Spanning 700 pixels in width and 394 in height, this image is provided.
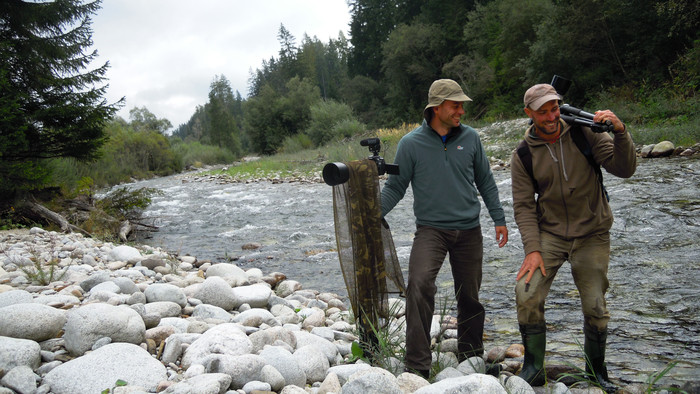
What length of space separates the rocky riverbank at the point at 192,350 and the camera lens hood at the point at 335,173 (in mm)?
1109

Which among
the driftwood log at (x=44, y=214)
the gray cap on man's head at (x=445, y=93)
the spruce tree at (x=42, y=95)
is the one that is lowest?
the driftwood log at (x=44, y=214)

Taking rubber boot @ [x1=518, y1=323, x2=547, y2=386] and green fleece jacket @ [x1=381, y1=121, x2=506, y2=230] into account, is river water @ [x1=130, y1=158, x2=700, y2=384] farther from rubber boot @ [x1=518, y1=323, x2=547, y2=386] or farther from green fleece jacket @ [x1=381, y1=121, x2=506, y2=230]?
green fleece jacket @ [x1=381, y1=121, x2=506, y2=230]

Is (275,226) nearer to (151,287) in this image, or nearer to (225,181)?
(151,287)

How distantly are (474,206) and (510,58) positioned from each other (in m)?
34.1

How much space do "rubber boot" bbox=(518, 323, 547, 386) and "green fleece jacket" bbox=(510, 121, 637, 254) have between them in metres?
0.48

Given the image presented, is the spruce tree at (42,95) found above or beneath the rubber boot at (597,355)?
above

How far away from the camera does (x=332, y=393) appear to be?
282 centimetres

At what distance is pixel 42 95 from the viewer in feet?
35.0

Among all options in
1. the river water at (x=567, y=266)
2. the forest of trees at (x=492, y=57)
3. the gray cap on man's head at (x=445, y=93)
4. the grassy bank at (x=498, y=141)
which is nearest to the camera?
the gray cap on man's head at (x=445, y=93)

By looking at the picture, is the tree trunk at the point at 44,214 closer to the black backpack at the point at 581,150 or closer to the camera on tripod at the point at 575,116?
the black backpack at the point at 581,150

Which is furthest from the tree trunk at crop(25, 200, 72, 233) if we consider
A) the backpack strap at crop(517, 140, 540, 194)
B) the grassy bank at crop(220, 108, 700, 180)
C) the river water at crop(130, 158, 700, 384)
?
the backpack strap at crop(517, 140, 540, 194)

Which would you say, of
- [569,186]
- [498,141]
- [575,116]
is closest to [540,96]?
[575,116]

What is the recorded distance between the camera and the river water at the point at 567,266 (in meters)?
3.81

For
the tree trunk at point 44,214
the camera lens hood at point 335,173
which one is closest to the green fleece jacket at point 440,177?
the camera lens hood at point 335,173
